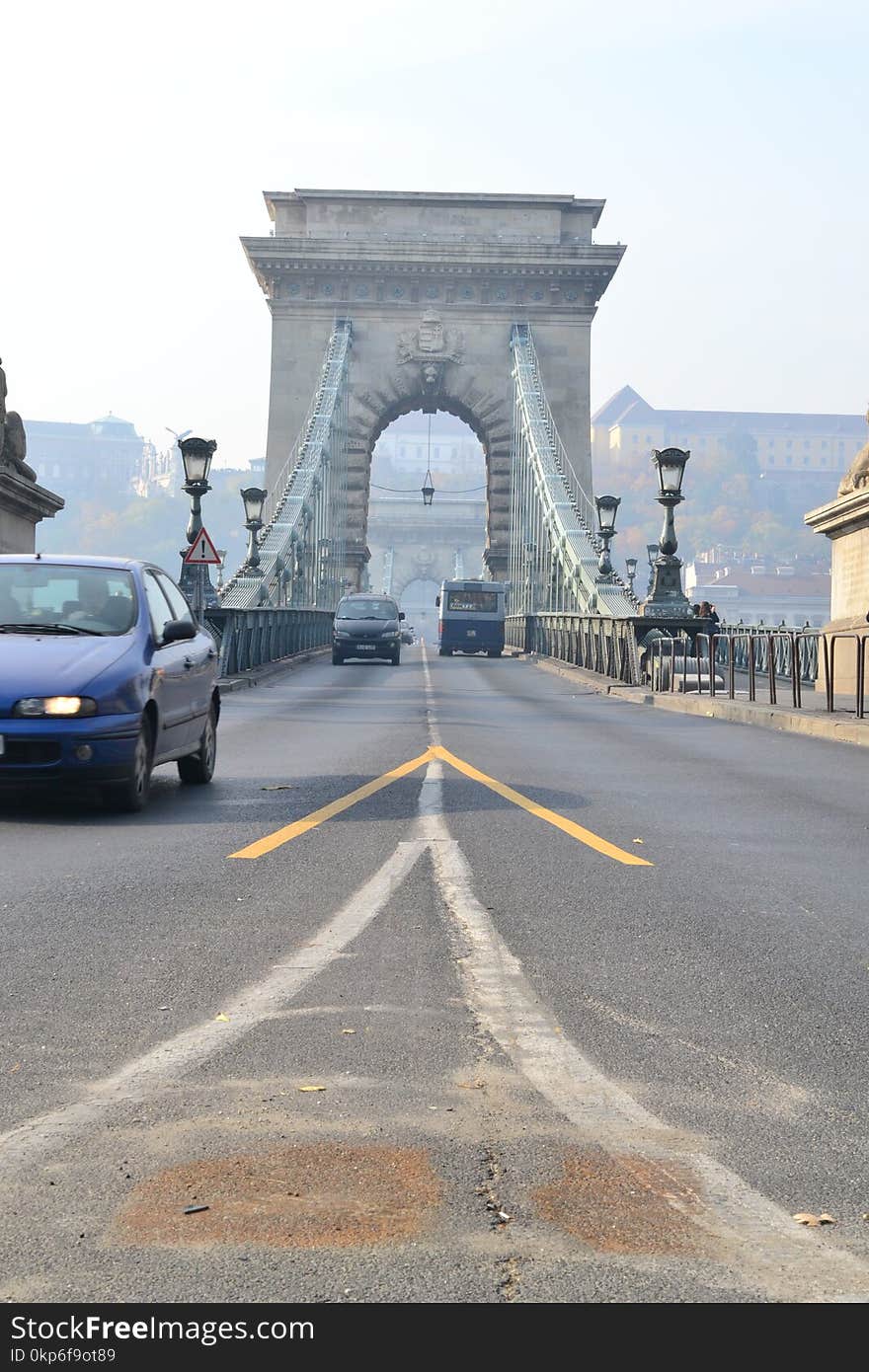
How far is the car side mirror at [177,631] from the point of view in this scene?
1130cm

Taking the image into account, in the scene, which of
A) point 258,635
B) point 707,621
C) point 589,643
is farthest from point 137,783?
point 589,643

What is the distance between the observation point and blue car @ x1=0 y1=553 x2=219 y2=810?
32.9ft

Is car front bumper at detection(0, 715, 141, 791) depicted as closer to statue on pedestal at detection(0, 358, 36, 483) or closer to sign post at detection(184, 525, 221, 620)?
statue on pedestal at detection(0, 358, 36, 483)

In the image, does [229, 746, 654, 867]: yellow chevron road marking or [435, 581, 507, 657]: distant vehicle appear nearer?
[229, 746, 654, 867]: yellow chevron road marking

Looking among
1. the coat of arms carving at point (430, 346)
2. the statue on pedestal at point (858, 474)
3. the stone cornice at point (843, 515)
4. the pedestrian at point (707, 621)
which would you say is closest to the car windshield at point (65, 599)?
the stone cornice at point (843, 515)

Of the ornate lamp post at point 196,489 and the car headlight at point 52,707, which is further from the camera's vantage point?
the ornate lamp post at point 196,489

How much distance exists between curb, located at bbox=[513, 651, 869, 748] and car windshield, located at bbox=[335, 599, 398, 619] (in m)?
15.9

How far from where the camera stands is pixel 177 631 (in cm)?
1141

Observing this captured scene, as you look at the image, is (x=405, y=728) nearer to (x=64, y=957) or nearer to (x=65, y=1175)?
(x=64, y=957)

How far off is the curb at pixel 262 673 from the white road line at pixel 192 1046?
1602 cm

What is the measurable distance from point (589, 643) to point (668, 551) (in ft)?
31.8

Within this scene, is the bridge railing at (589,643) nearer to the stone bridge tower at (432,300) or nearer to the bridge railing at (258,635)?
the bridge railing at (258,635)

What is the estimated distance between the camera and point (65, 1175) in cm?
357

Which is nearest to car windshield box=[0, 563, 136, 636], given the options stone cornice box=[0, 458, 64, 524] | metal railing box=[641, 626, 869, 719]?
metal railing box=[641, 626, 869, 719]
